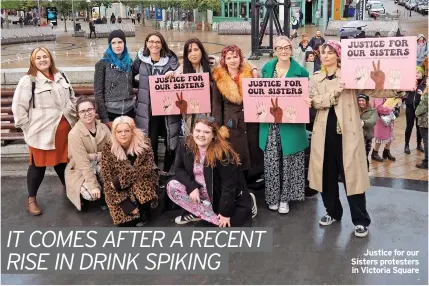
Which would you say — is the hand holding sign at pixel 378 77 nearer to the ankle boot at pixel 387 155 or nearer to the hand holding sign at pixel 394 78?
the hand holding sign at pixel 394 78

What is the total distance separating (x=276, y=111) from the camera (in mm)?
5117

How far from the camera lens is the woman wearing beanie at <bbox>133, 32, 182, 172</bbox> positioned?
18.1ft

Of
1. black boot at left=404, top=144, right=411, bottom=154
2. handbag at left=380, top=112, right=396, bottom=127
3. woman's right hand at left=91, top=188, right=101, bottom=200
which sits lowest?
black boot at left=404, top=144, right=411, bottom=154

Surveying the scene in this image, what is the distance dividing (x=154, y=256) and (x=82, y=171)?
1.40m

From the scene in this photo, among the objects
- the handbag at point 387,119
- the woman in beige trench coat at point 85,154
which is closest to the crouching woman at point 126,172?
the woman in beige trench coat at point 85,154

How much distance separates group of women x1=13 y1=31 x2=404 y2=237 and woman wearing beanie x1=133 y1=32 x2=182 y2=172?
0.04 ft

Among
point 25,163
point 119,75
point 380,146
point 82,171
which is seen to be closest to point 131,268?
point 82,171

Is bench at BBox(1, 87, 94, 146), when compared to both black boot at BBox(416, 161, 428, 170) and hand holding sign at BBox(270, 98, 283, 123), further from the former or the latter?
black boot at BBox(416, 161, 428, 170)

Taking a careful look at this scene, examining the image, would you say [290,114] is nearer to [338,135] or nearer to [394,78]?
[338,135]

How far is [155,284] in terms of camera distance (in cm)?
418

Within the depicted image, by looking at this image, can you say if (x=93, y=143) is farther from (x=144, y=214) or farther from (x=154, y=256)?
(x=154, y=256)

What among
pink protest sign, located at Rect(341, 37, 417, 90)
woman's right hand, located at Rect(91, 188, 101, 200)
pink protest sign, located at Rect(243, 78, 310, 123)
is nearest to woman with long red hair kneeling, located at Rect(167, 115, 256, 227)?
pink protest sign, located at Rect(243, 78, 310, 123)

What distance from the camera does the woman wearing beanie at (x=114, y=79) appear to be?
550 centimetres

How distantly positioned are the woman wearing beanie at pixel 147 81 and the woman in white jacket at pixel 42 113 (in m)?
A: 0.79
